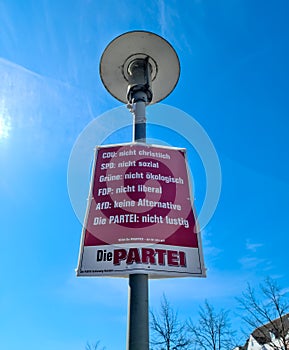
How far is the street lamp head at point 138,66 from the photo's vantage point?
169 inches

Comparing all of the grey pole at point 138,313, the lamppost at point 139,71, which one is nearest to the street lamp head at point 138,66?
the lamppost at point 139,71

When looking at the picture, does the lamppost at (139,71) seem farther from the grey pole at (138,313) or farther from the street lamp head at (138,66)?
the grey pole at (138,313)

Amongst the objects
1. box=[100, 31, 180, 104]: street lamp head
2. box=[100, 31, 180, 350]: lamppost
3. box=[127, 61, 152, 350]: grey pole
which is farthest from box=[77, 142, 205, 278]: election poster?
box=[100, 31, 180, 104]: street lamp head

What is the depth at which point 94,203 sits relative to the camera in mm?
3430

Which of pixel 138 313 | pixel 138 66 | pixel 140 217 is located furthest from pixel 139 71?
pixel 138 313

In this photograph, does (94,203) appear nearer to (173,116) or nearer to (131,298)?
(131,298)

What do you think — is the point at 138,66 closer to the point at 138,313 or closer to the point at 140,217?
the point at 140,217

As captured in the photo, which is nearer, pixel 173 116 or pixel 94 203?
pixel 94 203

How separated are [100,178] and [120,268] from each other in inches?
43.5

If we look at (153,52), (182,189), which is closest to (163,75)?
(153,52)

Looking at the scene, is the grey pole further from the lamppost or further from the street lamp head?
the street lamp head

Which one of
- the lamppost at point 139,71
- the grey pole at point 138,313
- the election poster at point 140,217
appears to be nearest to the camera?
the grey pole at point 138,313

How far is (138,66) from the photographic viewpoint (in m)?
4.50

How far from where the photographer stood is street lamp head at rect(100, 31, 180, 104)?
4.30m
